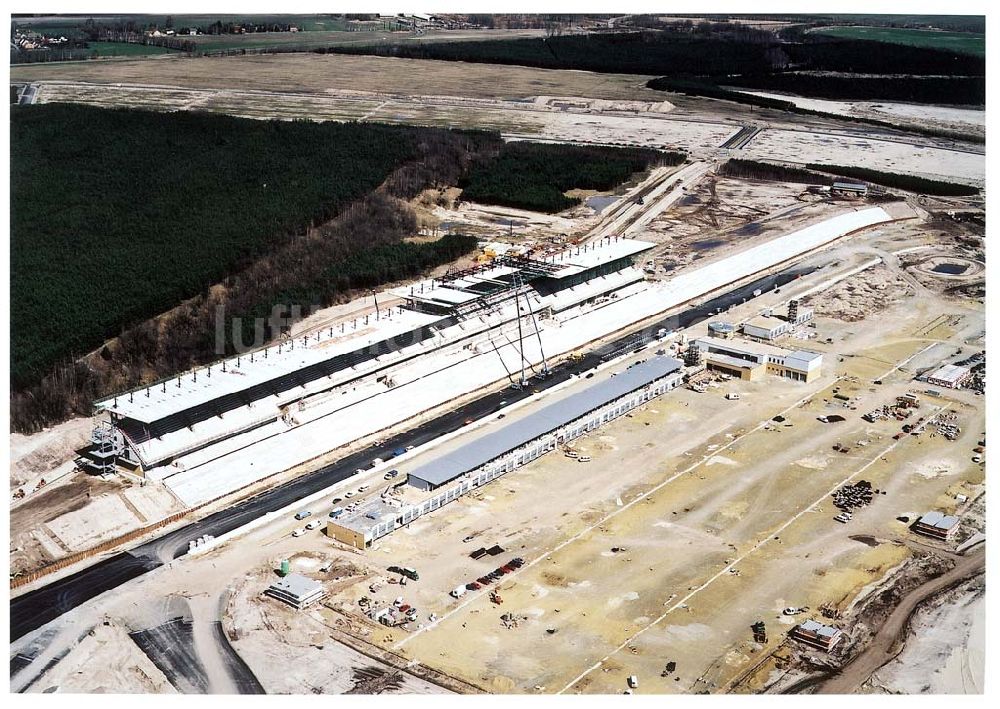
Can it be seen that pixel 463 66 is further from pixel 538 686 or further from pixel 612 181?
pixel 538 686

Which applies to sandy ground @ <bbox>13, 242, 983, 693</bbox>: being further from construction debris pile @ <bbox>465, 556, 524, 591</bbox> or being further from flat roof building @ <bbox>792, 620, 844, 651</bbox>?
flat roof building @ <bbox>792, 620, 844, 651</bbox>

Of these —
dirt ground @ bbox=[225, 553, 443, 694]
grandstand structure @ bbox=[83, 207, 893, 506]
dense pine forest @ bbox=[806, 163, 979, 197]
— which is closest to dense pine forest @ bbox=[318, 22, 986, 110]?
dense pine forest @ bbox=[806, 163, 979, 197]

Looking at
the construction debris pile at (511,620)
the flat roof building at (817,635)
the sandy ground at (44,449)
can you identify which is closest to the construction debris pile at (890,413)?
the flat roof building at (817,635)

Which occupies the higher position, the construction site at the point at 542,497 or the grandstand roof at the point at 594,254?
the grandstand roof at the point at 594,254

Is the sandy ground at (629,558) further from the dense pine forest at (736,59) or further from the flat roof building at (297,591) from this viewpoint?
Answer: the dense pine forest at (736,59)

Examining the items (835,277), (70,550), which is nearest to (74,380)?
(70,550)
